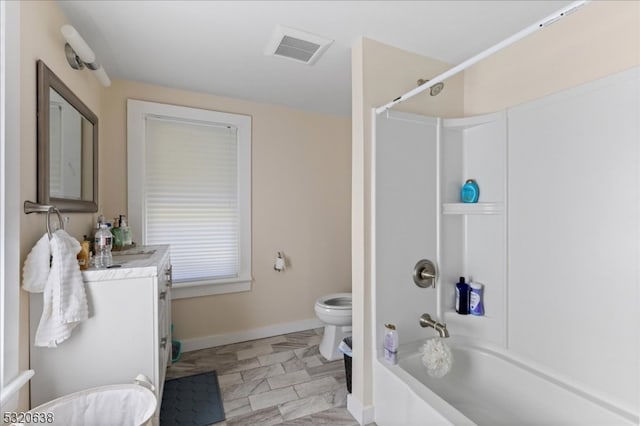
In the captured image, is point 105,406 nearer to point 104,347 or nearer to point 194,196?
point 104,347

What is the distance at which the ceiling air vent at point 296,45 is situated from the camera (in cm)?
160

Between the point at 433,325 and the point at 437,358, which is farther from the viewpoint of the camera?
the point at 433,325

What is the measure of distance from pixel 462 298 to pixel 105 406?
1947 millimetres

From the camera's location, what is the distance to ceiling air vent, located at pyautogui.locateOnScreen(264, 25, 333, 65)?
5.27 ft

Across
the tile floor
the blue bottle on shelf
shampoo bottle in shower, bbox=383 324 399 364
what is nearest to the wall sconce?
the tile floor

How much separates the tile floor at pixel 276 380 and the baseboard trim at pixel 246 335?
0.05 meters

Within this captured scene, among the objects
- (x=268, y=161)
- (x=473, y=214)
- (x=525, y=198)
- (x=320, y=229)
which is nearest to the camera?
(x=525, y=198)

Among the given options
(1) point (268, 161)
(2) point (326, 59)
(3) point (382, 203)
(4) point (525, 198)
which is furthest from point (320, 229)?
(4) point (525, 198)

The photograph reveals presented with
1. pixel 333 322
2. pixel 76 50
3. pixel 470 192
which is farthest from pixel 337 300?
pixel 76 50

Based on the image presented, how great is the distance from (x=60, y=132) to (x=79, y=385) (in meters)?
1.18

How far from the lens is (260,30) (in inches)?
63.3

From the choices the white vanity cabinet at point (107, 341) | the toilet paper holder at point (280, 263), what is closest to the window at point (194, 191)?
the toilet paper holder at point (280, 263)

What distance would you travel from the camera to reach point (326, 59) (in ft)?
6.23

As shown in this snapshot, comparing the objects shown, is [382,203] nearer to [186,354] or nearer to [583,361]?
[583,361]
